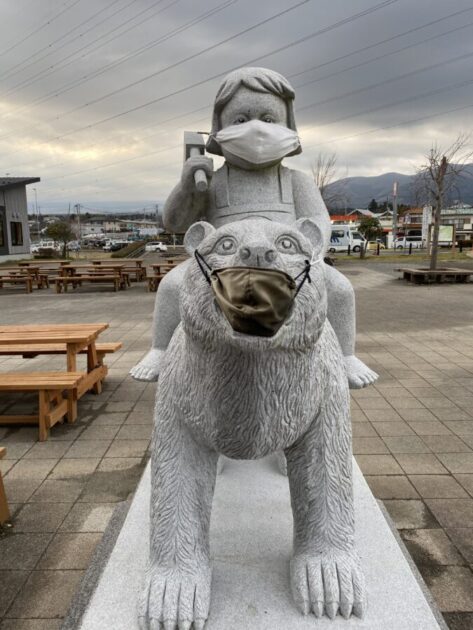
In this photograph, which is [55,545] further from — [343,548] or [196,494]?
[343,548]

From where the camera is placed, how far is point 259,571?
1.71 m

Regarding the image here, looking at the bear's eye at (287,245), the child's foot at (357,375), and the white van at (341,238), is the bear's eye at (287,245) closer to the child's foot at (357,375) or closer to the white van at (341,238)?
the child's foot at (357,375)

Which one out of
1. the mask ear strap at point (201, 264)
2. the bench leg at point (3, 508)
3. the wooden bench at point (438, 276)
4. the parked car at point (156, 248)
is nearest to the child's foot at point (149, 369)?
the mask ear strap at point (201, 264)

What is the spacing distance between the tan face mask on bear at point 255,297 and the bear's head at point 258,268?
1.3 inches

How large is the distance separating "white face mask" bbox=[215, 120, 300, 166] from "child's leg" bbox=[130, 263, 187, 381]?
0.53 m

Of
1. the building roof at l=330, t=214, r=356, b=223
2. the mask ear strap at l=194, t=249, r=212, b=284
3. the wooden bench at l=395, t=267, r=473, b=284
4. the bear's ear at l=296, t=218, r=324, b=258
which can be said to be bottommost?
the wooden bench at l=395, t=267, r=473, b=284

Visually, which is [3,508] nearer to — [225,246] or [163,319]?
[163,319]

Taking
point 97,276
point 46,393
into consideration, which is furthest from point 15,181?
point 46,393

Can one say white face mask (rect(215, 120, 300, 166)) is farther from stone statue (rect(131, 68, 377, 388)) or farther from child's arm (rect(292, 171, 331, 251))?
child's arm (rect(292, 171, 331, 251))

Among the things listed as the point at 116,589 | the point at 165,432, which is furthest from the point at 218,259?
the point at 116,589

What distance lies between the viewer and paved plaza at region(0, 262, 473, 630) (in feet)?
7.18

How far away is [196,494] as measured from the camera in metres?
1.54

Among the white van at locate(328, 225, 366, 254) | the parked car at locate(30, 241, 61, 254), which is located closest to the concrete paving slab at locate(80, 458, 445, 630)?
the white van at locate(328, 225, 366, 254)

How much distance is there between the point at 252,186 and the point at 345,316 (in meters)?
0.70
